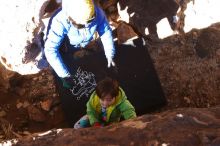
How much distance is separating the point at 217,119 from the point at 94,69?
6.94ft

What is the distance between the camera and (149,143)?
6.58ft

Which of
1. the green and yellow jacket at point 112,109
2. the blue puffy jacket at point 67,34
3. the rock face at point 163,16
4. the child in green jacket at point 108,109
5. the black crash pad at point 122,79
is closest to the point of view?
the child in green jacket at point 108,109

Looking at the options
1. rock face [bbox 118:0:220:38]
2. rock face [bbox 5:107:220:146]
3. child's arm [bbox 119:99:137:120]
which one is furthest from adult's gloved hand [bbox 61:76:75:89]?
rock face [bbox 5:107:220:146]

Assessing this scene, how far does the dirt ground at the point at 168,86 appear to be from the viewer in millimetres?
4008

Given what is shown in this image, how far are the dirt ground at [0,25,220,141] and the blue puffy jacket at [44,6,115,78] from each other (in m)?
0.38

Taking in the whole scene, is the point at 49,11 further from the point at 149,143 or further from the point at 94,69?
the point at 149,143

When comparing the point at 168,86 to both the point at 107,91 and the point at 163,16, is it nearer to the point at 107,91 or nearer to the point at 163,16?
the point at 163,16

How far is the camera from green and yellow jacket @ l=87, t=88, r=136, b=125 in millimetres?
3135

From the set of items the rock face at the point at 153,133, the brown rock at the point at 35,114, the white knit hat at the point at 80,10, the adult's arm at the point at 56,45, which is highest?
the white knit hat at the point at 80,10

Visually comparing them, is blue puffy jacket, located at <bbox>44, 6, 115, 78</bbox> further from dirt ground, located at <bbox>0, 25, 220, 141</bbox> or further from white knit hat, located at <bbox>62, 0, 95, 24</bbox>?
dirt ground, located at <bbox>0, 25, 220, 141</bbox>

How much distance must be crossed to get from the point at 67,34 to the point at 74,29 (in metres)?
0.15

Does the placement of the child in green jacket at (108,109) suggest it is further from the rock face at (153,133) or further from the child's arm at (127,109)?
the rock face at (153,133)

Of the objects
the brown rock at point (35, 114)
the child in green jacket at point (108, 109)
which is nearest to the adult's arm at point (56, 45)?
the brown rock at point (35, 114)

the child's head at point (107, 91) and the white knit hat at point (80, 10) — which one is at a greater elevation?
the white knit hat at point (80, 10)
